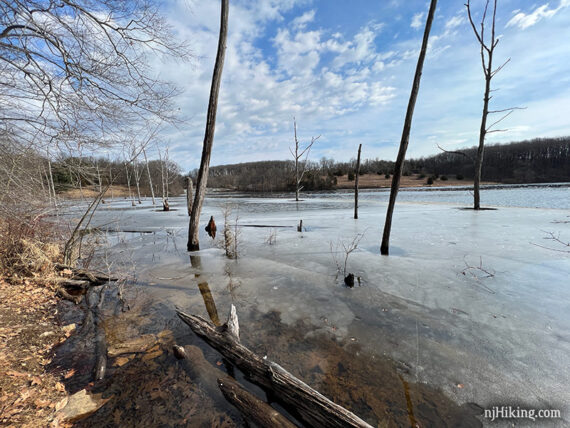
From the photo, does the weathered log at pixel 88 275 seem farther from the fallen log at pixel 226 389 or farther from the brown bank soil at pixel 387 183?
the brown bank soil at pixel 387 183

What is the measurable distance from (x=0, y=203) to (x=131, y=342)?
14.8 ft

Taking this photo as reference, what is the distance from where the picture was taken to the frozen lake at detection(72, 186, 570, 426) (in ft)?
6.63

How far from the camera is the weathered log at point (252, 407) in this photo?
1.71 meters

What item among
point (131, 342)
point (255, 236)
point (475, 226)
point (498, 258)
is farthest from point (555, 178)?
point (131, 342)

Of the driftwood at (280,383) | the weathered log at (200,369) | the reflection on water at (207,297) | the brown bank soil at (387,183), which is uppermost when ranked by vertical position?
the brown bank soil at (387,183)

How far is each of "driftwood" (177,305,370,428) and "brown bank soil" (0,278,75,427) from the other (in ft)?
4.45

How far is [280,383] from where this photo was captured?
1933 mm

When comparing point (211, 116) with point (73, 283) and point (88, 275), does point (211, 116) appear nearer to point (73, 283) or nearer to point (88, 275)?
point (88, 275)

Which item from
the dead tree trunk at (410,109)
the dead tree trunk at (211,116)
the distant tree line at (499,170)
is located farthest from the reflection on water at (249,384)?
the distant tree line at (499,170)

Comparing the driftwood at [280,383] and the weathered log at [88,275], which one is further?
the weathered log at [88,275]

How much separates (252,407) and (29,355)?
277cm

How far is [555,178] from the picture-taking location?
1665 inches

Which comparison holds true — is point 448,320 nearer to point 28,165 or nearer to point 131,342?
point 131,342

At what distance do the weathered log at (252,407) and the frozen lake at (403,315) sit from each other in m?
0.51
